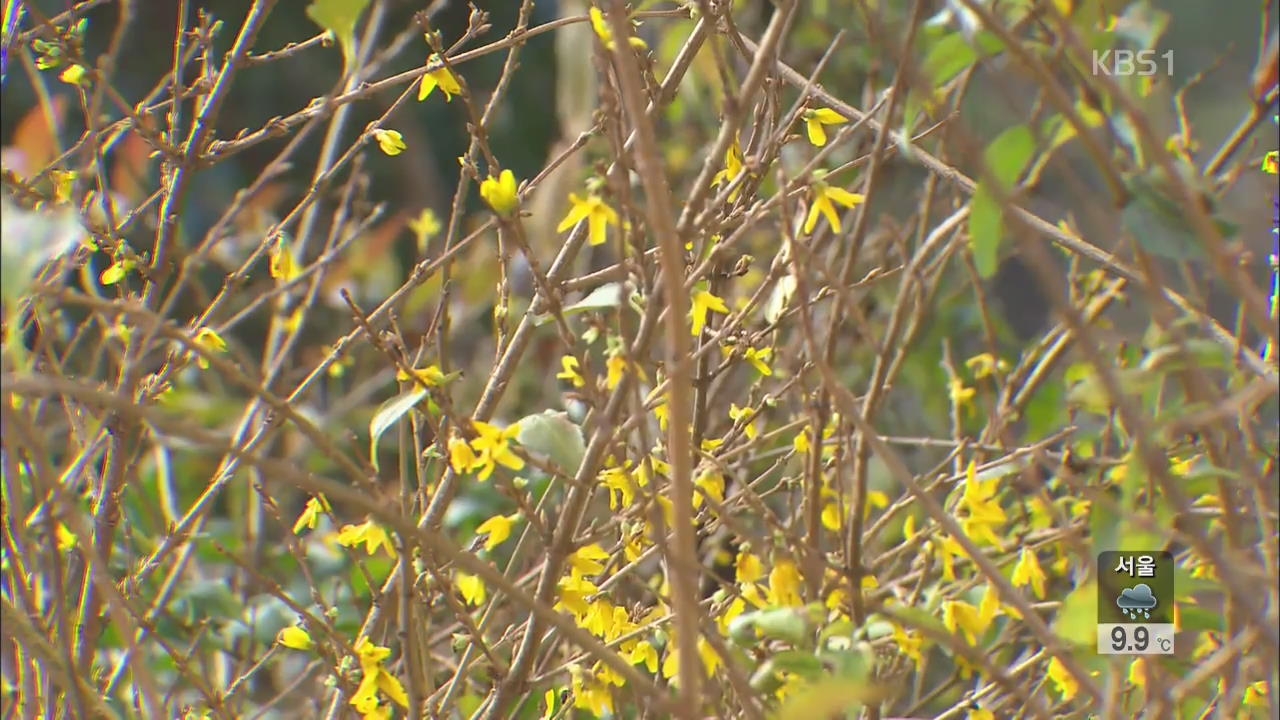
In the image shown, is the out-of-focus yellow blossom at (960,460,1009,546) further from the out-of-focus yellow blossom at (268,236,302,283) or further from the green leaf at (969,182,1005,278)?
the out-of-focus yellow blossom at (268,236,302,283)

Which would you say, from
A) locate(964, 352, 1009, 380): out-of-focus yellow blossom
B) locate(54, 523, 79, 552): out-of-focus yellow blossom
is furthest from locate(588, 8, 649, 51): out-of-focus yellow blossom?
locate(964, 352, 1009, 380): out-of-focus yellow blossom

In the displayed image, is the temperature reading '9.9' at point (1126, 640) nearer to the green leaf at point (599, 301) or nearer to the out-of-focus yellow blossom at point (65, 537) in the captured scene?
the green leaf at point (599, 301)

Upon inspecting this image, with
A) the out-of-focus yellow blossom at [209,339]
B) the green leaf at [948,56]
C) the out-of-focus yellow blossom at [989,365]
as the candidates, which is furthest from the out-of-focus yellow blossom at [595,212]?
the out-of-focus yellow blossom at [989,365]

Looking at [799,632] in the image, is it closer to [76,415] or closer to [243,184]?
[76,415]

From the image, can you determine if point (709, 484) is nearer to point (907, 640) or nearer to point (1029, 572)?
point (907, 640)

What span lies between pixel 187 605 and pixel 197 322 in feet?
2.19

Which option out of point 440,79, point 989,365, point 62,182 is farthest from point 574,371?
point 989,365

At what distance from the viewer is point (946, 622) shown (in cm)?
97

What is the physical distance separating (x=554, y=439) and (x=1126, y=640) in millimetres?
397

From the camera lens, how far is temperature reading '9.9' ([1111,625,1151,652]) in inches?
32.9

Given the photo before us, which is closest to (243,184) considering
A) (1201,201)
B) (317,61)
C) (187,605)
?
(317,61)

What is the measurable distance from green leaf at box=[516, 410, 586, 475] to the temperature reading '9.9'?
1.20 feet
